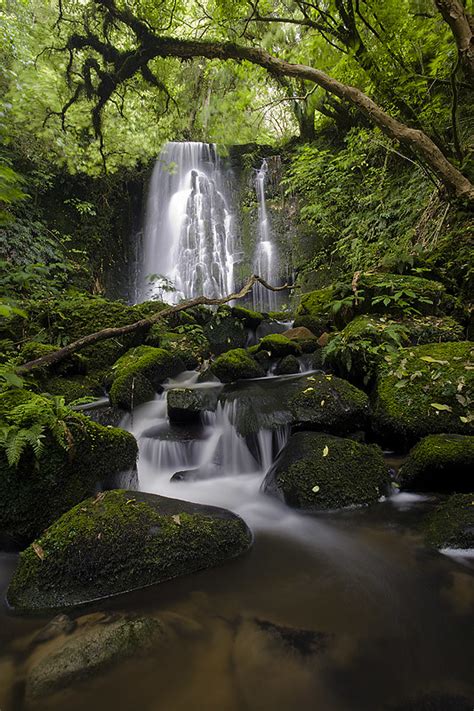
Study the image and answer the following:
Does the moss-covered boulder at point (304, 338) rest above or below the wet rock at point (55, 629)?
above

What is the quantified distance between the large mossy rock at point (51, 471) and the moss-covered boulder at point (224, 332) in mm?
5198

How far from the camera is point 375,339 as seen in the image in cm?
497

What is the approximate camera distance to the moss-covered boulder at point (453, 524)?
2.41m

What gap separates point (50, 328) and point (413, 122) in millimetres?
9049

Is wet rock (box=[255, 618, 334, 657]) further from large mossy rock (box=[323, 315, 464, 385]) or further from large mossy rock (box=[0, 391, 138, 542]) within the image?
large mossy rock (box=[323, 315, 464, 385])

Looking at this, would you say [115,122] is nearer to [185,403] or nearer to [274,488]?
[185,403]

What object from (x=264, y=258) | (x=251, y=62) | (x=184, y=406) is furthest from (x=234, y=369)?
(x=264, y=258)

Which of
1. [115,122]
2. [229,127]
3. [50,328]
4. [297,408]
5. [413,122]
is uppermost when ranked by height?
[115,122]

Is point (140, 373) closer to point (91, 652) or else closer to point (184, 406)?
point (184, 406)

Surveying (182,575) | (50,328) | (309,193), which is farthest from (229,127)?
(182,575)

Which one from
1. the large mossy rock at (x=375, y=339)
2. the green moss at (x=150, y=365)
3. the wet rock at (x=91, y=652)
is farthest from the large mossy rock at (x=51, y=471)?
the large mossy rock at (x=375, y=339)

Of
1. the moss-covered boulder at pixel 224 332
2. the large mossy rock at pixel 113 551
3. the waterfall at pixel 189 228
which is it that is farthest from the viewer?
the waterfall at pixel 189 228

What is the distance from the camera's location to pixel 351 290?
641cm

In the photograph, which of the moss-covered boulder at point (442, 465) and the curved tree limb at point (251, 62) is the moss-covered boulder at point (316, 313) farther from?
the moss-covered boulder at point (442, 465)
